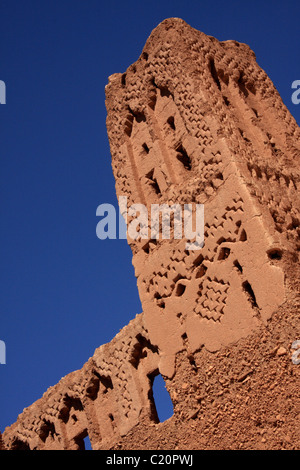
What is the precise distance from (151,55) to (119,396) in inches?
229

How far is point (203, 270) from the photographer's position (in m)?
7.68

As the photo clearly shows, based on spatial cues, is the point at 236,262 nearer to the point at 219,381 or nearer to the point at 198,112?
the point at 219,381

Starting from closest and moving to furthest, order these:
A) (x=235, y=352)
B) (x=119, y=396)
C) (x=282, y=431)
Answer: (x=282, y=431)
(x=235, y=352)
(x=119, y=396)

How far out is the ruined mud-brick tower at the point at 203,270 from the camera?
6.59 meters

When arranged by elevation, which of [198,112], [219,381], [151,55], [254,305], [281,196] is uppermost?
[151,55]

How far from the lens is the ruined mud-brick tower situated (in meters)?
6.59

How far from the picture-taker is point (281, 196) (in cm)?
773

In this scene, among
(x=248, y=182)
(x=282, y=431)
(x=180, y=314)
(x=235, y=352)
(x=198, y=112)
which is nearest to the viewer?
(x=282, y=431)

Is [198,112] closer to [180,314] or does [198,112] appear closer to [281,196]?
[281,196]

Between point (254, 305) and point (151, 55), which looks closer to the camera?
point (254, 305)

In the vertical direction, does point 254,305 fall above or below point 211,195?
below

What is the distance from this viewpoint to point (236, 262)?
717 centimetres

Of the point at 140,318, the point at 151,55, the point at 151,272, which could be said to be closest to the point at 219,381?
the point at 151,272
